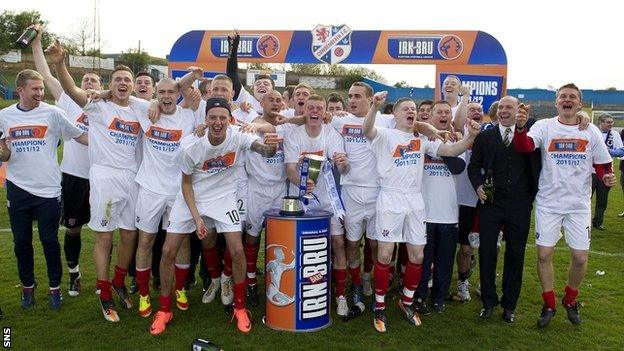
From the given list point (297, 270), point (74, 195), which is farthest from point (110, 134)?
point (297, 270)

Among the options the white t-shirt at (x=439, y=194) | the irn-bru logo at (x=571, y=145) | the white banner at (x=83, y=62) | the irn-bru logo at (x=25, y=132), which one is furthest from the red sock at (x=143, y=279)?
the white banner at (x=83, y=62)

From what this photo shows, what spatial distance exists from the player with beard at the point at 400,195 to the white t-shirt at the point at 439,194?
0.23 metres

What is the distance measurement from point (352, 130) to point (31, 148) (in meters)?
3.12

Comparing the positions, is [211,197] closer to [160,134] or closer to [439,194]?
[160,134]

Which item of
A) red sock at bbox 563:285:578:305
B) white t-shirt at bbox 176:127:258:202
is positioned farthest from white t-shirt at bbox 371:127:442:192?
red sock at bbox 563:285:578:305

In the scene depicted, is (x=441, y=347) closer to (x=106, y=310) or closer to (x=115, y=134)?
(x=106, y=310)

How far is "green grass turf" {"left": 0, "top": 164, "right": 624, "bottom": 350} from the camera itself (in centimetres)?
445

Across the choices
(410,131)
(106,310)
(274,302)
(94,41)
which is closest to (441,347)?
(274,302)

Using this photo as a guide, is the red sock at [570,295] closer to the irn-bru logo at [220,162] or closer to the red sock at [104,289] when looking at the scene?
the irn-bru logo at [220,162]

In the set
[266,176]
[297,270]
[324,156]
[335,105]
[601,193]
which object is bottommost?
[297,270]

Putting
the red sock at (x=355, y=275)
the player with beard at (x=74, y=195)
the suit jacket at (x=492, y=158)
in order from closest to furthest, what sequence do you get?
1. the suit jacket at (x=492, y=158)
2. the red sock at (x=355, y=275)
3. the player with beard at (x=74, y=195)

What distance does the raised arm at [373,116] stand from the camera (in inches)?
184

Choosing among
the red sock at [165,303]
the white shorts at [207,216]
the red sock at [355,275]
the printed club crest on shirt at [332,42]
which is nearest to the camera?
the white shorts at [207,216]

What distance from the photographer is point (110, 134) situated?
4.88 metres
